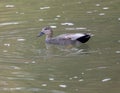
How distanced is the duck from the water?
6.5 inches

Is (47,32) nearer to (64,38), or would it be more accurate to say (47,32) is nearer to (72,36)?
(64,38)

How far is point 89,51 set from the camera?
507 inches

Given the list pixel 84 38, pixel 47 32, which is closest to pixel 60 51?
pixel 84 38

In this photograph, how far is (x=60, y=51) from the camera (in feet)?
43.6

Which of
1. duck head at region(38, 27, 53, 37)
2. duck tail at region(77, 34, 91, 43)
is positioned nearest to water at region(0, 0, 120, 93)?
duck tail at region(77, 34, 91, 43)

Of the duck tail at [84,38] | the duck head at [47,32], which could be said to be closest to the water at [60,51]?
the duck tail at [84,38]

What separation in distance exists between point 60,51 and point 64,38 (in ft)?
2.38

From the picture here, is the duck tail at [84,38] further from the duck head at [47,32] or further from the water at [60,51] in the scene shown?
the duck head at [47,32]

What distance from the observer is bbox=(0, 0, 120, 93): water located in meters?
10.7

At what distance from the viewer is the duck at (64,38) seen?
1364cm

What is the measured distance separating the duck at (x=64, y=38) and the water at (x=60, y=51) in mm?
164

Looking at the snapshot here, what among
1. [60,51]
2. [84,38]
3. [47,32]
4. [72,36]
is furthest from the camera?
[47,32]

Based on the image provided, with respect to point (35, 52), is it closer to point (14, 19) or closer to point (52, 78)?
point (52, 78)

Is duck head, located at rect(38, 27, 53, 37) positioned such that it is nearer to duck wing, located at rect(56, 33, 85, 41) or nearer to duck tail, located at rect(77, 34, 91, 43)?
duck wing, located at rect(56, 33, 85, 41)
